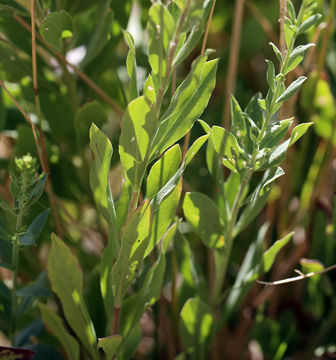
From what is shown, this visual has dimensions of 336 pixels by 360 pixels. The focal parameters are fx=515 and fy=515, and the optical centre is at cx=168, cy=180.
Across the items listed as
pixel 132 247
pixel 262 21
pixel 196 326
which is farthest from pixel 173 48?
pixel 262 21

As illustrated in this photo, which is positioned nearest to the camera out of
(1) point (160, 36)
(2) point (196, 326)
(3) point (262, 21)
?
(1) point (160, 36)

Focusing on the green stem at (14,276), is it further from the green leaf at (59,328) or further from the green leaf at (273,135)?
the green leaf at (273,135)

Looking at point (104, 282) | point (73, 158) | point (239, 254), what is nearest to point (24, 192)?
point (104, 282)

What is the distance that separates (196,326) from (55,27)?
24cm

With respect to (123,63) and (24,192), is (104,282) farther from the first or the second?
(123,63)

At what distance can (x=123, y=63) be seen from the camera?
535 millimetres

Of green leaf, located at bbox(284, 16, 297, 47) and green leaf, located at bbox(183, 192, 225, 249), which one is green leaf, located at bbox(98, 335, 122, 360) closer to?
green leaf, located at bbox(183, 192, 225, 249)

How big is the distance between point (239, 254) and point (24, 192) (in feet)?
0.97

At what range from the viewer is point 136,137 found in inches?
11.0

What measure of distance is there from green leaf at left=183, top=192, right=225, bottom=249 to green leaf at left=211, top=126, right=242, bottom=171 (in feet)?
0.13

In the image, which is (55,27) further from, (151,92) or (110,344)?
(110,344)

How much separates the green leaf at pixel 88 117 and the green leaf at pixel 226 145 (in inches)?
5.4

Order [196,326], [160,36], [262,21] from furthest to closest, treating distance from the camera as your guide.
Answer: [262,21], [196,326], [160,36]

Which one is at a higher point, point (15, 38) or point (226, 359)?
point (15, 38)
